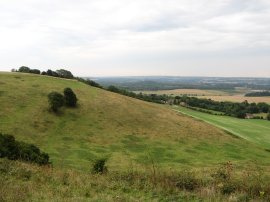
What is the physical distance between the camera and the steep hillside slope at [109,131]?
167 feet

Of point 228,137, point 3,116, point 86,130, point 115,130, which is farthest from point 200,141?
point 3,116

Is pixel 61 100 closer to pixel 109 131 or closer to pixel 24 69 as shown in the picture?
pixel 109 131

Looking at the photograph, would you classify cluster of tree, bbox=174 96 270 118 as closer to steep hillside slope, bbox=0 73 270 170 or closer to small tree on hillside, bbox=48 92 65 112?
steep hillside slope, bbox=0 73 270 170

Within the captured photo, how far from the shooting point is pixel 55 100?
64.8 m

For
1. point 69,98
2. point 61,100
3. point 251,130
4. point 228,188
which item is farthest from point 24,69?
point 228,188

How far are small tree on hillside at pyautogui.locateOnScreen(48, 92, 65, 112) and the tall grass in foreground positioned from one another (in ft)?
169

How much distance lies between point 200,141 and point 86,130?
19524mm

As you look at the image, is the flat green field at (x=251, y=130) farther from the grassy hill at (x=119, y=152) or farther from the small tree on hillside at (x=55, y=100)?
the small tree on hillside at (x=55, y=100)

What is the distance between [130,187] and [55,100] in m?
55.1

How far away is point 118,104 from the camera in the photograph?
77188 millimetres

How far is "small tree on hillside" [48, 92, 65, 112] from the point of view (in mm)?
64125

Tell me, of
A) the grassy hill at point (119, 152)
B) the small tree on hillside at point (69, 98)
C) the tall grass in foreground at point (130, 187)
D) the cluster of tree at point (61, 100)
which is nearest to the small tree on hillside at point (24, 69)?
the grassy hill at point (119, 152)

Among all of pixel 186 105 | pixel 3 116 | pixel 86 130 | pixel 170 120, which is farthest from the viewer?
pixel 186 105

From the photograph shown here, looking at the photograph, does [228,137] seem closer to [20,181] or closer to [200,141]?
[200,141]
